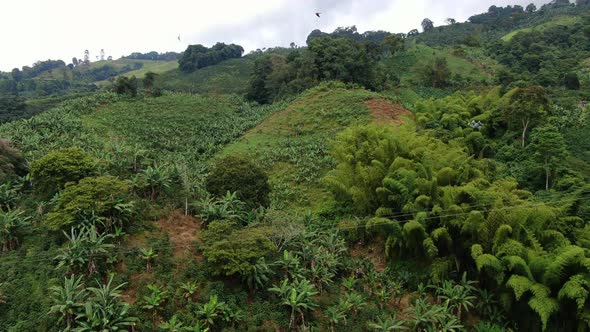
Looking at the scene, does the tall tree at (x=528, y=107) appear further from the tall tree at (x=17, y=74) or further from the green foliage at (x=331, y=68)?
the tall tree at (x=17, y=74)

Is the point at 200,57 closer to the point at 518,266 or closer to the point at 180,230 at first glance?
the point at 180,230

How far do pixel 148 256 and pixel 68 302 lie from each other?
140 inches

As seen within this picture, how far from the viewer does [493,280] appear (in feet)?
52.5

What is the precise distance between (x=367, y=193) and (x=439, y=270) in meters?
5.89

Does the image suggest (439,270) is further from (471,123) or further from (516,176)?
(471,123)

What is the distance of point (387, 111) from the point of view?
39500 mm

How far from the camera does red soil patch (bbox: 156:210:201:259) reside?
1705 cm

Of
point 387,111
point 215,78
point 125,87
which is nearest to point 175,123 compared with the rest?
point 125,87

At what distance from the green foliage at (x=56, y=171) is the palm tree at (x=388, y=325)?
45.7ft

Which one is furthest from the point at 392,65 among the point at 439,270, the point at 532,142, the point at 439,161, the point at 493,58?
the point at 439,270

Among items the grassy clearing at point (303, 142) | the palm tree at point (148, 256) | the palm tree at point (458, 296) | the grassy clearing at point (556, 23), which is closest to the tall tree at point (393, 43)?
the grassy clearing at point (556, 23)

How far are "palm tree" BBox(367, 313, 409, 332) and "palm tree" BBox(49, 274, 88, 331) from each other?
376 inches

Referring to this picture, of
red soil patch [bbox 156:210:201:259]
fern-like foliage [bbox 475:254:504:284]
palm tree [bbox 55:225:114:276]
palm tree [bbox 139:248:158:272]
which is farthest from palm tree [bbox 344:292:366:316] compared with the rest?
palm tree [bbox 55:225:114:276]

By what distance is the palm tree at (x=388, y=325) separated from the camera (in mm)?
14242
